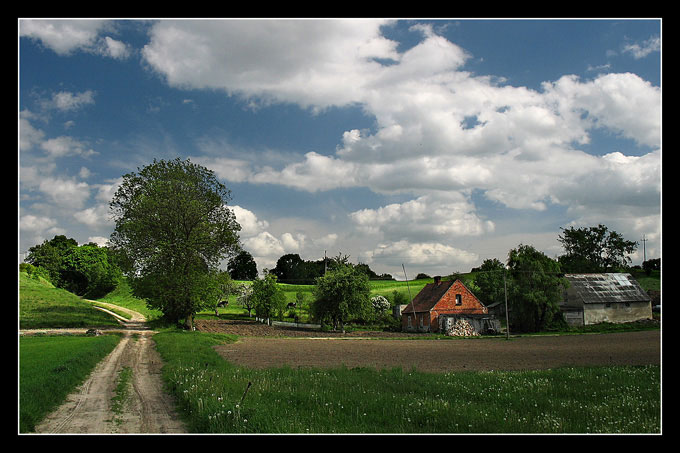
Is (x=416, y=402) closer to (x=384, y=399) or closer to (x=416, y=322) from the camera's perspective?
(x=384, y=399)

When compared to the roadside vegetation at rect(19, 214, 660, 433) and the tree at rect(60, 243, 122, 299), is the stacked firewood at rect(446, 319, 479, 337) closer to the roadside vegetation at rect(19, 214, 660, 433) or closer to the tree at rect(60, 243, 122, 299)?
the roadside vegetation at rect(19, 214, 660, 433)

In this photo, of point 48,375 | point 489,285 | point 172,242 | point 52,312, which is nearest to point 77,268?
point 52,312

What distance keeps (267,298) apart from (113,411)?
52.7 metres

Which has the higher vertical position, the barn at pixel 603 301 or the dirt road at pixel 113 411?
the dirt road at pixel 113 411

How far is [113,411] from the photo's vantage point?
10.4m

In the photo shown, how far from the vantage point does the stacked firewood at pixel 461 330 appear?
56.2 meters

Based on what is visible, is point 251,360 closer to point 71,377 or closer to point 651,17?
point 71,377

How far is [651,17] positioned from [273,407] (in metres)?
9.73

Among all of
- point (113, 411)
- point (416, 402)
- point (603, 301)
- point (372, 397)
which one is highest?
point (416, 402)

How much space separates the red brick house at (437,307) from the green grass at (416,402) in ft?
148

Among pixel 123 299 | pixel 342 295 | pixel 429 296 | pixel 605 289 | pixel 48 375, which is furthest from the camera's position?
pixel 123 299

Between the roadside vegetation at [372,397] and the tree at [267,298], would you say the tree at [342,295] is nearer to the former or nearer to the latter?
the tree at [267,298]

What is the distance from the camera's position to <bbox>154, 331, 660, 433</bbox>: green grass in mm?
8414

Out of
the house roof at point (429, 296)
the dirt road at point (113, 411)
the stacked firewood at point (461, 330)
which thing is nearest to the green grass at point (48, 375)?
the dirt road at point (113, 411)
